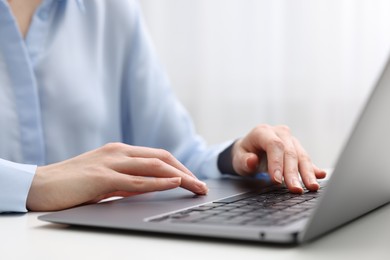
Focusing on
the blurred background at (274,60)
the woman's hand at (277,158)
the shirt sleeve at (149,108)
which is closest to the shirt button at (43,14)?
the shirt sleeve at (149,108)

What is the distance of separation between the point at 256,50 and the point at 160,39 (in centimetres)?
42

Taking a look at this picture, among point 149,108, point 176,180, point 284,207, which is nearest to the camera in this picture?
point 284,207

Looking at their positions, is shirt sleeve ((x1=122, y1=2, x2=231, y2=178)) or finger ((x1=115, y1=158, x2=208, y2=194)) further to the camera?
shirt sleeve ((x1=122, y1=2, x2=231, y2=178))

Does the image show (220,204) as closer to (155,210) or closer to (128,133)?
(155,210)

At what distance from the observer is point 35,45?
1.15 metres

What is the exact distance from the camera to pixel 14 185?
2.39 feet

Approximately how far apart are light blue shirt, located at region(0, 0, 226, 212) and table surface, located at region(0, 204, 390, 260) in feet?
1.72

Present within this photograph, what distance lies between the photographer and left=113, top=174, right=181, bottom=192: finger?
28.4 inches

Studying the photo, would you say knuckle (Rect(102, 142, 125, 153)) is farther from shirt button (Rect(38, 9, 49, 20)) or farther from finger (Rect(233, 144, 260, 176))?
shirt button (Rect(38, 9, 49, 20))

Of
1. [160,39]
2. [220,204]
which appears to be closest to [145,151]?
[220,204]

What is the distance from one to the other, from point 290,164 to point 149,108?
0.56 meters

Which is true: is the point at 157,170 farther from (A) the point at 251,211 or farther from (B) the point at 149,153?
(A) the point at 251,211

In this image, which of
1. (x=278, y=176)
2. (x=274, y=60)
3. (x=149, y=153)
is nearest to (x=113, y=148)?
(x=149, y=153)

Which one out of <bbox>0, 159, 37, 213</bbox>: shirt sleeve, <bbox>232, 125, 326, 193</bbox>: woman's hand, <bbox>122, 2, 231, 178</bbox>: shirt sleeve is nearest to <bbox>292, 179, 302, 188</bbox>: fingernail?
<bbox>232, 125, 326, 193</bbox>: woman's hand
